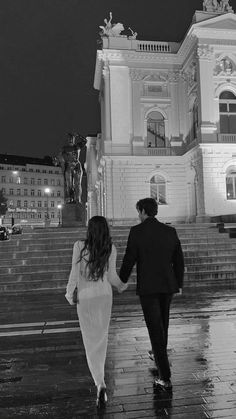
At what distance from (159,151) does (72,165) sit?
49.9ft

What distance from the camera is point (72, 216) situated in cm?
1897

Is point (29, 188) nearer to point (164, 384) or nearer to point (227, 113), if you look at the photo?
point (227, 113)

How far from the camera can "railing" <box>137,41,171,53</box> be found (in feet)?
111

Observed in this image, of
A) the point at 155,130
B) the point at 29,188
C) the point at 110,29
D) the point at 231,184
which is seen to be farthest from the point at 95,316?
the point at 29,188

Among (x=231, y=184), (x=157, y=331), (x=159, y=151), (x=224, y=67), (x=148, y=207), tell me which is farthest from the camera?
(x=159, y=151)

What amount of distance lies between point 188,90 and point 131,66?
194 inches

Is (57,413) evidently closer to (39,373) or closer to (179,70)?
(39,373)

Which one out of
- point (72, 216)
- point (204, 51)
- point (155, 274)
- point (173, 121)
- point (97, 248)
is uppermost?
point (204, 51)

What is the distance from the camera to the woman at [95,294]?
13.2ft

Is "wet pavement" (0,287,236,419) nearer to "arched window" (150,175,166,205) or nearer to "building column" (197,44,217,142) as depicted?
"building column" (197,44,217,142)

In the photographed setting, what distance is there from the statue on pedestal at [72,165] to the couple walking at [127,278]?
47.8ft

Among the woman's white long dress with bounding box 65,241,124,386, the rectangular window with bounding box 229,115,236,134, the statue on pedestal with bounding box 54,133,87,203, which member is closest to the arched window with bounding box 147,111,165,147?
the rectangular window with bounding box 229,115,236,134

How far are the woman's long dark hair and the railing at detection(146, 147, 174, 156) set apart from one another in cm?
2919

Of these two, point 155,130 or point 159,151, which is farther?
point 155,130
